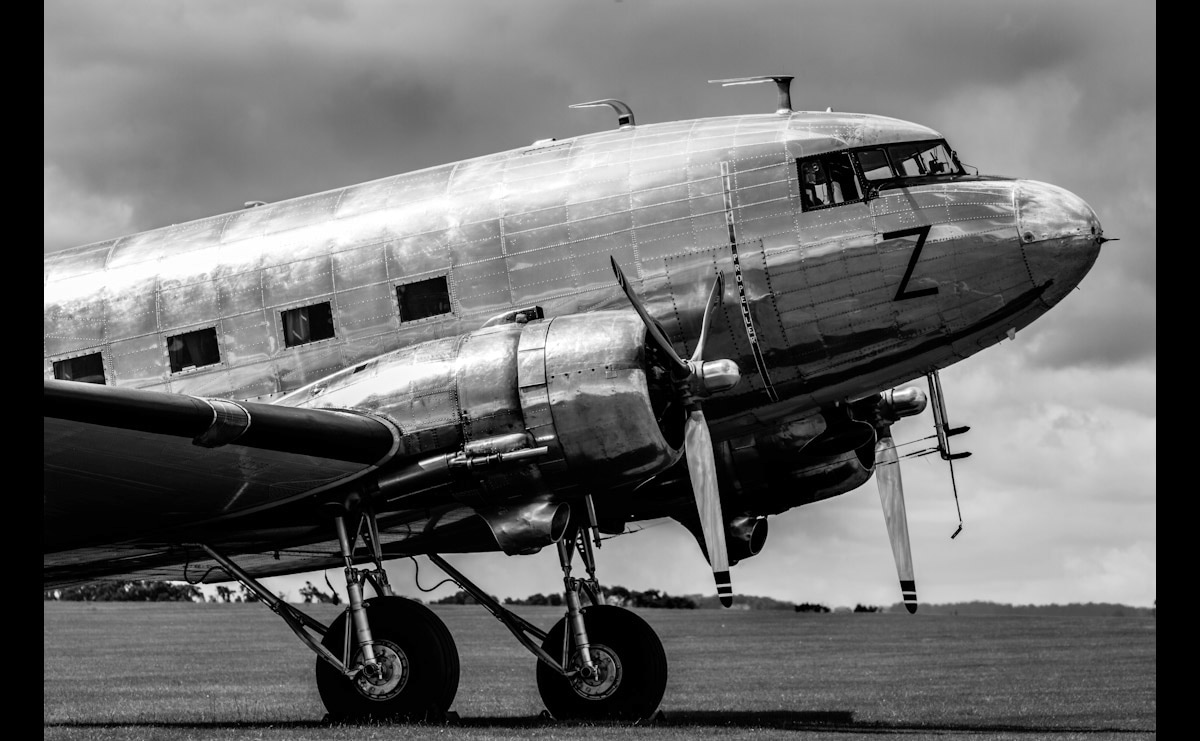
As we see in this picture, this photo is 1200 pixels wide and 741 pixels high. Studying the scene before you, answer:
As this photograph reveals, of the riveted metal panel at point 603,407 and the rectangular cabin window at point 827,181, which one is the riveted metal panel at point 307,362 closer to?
the riveted metal panel at point 603,407

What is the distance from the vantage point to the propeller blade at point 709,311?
492 inches

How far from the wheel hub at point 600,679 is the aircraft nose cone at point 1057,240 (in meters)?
5.27

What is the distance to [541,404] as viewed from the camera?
1181cm

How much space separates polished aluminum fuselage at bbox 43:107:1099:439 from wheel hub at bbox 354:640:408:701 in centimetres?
313

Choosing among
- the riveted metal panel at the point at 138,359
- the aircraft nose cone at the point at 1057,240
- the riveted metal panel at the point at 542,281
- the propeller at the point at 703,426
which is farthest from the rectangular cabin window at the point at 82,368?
the aircraft nose cone at the point at 1057,240

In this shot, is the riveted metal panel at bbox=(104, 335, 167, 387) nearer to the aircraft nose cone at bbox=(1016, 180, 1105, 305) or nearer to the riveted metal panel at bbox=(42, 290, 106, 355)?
the riveted metal panel at bbox=(42, 290, 106, 355)

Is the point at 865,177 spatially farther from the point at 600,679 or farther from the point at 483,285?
the point at 600,679

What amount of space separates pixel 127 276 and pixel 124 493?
3.61 metres

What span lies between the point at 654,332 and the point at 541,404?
3.89 ft

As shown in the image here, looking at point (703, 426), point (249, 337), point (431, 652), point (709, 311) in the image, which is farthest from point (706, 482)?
point (249, 337)

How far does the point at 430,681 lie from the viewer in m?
12.2
